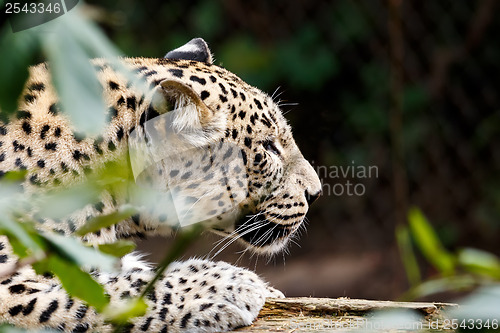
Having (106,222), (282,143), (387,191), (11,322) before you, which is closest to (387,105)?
(387,191)

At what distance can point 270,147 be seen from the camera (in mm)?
3684

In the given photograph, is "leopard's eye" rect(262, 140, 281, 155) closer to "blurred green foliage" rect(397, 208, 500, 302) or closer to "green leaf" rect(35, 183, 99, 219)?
"blurred green foliage" rect(397, 208, 500, 302)

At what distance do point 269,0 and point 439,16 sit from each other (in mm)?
1766

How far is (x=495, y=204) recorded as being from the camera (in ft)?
23.8

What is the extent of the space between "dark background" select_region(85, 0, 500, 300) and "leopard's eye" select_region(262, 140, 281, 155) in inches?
145

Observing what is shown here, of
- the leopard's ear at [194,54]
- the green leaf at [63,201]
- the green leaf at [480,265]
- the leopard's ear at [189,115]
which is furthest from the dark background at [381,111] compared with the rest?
the green leaf at [63,201]

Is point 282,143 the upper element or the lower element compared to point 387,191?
lower

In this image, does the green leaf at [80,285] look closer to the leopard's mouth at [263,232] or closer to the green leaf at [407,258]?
the green leaf at [407,258]

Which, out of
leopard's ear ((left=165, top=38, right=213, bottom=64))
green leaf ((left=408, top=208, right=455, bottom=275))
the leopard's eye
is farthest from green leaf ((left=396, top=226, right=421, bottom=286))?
leopard's ear ((left=165, top=38, right=213, bottom=64))

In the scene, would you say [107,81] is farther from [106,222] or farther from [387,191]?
[387,191]

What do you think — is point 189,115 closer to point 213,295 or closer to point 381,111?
point 213,295

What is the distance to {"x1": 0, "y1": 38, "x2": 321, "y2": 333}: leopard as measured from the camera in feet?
9.30

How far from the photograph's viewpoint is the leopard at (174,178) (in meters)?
2.84

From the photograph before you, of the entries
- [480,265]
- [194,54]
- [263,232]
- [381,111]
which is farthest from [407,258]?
[381,111]
